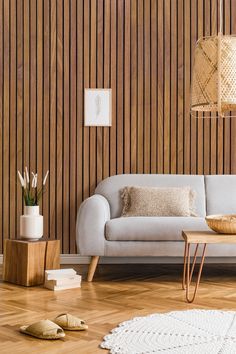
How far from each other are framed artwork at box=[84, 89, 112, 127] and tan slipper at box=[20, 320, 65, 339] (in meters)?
2.80

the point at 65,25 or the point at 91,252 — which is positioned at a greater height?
the point at 65,25

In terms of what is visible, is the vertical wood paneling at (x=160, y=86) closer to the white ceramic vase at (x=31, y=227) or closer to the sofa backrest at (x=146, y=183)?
the sofa backrest at (x=146, y=183)

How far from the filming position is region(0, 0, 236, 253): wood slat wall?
5.32 meters

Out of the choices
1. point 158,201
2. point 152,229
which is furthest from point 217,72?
point 158,201

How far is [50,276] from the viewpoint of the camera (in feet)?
13.4

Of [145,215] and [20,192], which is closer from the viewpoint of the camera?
[145,215]

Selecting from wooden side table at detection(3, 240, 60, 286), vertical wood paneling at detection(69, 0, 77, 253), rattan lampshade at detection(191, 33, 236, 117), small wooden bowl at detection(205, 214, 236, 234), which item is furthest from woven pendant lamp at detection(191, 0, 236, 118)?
vertical wood paneling at detection(69, 0, 77, 253)

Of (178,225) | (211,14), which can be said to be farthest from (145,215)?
(211,14)

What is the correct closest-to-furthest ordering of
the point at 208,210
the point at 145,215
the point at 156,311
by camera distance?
the point at 156,311 < the point at 145,215 < the point at 208,210

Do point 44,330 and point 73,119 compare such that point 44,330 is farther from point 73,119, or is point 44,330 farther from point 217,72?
point 73,119

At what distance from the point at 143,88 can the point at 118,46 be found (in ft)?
1.53

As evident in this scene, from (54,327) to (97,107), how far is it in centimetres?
292

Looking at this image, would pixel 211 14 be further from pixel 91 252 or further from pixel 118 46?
pixel 91 252

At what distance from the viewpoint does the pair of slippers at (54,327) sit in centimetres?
275
